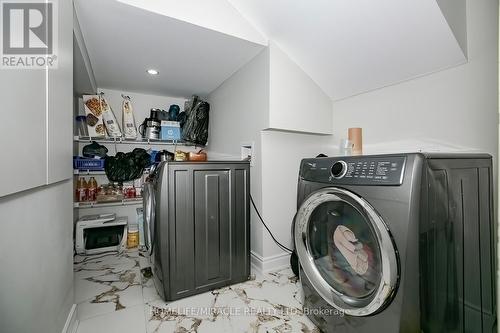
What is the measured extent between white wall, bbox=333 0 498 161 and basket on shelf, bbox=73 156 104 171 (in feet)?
8.72

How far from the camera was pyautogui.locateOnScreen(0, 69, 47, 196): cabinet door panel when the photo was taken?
0.57 m

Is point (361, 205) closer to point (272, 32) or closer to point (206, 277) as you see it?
point (206, 277)

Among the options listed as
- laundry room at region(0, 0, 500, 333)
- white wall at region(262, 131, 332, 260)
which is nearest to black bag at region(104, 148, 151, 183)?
laundry room at region(0, 0, 500, 333)

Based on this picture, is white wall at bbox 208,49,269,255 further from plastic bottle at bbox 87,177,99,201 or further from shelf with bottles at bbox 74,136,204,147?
plastic bottle at bbox 87,177,99,201

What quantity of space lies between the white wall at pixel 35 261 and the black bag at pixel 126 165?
4.69ft

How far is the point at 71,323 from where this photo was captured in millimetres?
1089

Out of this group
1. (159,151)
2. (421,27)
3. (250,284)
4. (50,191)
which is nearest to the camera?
(50,191)

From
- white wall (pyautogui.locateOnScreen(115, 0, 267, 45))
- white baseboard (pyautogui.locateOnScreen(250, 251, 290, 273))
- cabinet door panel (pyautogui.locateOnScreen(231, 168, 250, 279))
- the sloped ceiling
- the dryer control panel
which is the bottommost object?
white baseboard (pyautogui.locateOnScreen(250, 251, 290, 273))

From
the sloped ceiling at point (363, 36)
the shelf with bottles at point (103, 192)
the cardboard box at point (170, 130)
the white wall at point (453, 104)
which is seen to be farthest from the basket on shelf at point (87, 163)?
the white wall at point (453, 104)

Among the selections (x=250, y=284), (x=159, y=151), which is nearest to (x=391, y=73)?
(x=250, y=284)

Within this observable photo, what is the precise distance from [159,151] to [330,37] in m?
2.22

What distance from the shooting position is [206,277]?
145cm

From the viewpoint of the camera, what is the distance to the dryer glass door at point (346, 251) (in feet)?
2.59

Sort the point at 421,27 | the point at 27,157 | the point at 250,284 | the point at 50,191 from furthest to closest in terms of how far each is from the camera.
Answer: the point at 250,284 < the point at 421,27 < the point at 50,191 < the point at 27,157
